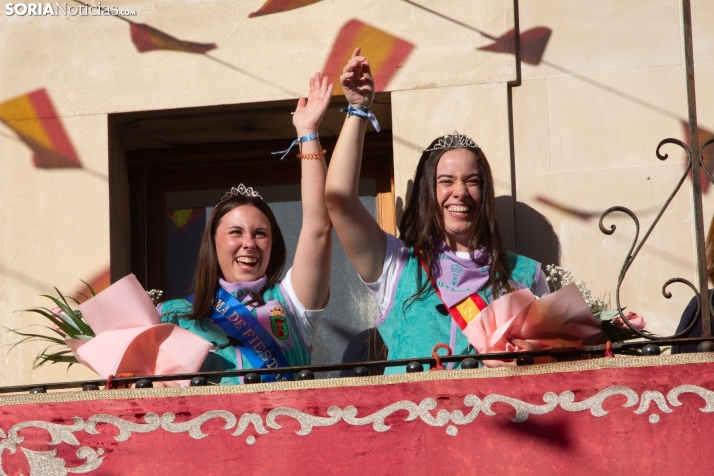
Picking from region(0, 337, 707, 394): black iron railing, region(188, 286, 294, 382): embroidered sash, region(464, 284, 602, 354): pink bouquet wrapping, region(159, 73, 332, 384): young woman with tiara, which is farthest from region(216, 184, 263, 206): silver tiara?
region(464, 284, 602, 354): pink bouquet wrapping

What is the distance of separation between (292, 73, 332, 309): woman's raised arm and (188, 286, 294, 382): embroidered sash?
7.7 inches

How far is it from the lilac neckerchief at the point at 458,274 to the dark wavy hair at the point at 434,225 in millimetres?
23

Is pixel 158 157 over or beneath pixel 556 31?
beneath

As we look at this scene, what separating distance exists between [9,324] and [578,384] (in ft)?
9.00

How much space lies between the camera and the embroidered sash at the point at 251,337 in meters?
4.72

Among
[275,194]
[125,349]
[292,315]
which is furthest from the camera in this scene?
[275,194]

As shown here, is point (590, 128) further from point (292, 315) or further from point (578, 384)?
point (578, 384)

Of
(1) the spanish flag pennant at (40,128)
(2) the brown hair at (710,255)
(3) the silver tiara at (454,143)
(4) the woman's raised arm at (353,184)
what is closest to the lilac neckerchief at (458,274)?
(4) the woman's raised arm at (353,184)

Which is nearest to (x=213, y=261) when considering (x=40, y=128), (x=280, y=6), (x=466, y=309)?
(x=466, y=309)

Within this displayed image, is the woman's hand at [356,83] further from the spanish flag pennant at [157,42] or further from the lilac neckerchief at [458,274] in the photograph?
the spanish flag pennant at [157,42]

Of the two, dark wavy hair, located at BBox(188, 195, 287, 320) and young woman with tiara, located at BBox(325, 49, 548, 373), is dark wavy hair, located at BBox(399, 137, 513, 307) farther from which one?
dark wavy hair, located at BBox(188, 195, 287, 320)

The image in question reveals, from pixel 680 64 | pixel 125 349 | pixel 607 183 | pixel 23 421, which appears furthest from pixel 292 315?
pixel 680 64

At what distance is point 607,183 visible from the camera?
5.43m

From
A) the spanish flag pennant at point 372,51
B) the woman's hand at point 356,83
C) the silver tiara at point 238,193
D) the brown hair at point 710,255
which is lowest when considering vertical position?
the brown hair at point 710,255
